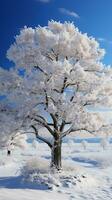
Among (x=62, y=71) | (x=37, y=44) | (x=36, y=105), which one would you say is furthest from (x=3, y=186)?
(x=37, y=44)

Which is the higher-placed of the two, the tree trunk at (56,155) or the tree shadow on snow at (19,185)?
the tree trunk at (56,155)

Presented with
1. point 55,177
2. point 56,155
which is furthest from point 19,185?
point 56,155

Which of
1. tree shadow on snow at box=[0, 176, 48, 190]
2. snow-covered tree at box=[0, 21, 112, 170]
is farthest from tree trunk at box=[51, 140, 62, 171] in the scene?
tree shadow on snow at box=[0, 176, 48, 190]

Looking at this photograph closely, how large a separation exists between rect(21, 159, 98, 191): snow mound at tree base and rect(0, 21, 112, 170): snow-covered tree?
1.13m

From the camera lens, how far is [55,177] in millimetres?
27781

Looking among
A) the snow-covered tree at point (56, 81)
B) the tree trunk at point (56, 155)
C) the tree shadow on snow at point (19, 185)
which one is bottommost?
the tree shadow on snow at point (19, 185)

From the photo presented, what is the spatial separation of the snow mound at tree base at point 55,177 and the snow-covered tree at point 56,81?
1127 millimetres

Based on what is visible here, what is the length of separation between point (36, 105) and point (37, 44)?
4.68 m

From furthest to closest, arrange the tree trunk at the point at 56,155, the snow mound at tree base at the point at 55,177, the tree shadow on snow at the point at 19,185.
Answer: the tree trunk at the point at 56,155
the snow mound at tree base at the point at 55,177
the tree shadow on snow at the point at 19,185

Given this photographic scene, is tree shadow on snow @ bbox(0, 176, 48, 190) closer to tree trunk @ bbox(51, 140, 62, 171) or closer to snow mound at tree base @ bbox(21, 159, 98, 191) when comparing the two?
snow mound at tree base @ bbox(21, 159, 98, 191)

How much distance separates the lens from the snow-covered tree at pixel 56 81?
29.2 metres

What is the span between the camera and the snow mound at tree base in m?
26.8

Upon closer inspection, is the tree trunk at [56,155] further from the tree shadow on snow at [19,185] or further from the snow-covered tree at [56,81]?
the tree shadow on snow at [19,185]

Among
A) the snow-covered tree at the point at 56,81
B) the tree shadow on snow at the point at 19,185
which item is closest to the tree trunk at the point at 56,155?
the snow-covered tree at the point at 56,81
